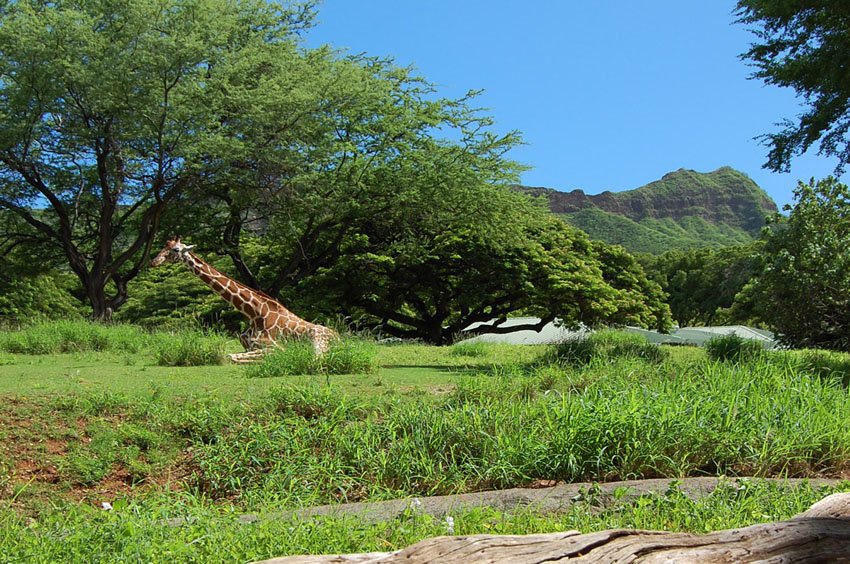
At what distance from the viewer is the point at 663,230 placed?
99.2 metres

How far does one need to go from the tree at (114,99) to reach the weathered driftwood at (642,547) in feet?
60.1

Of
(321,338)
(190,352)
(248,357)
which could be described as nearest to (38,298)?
(190,352)

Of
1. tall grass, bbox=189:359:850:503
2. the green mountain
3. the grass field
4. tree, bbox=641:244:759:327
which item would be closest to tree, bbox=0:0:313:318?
the grass field

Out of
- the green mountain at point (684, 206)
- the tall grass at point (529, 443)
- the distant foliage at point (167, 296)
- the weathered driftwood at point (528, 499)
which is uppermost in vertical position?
the green mountain at point (684, 206)

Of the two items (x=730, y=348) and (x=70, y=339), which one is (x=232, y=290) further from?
(x=730, y=348)

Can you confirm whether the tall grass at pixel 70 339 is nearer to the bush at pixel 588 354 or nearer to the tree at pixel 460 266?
the bush at pixel 588 354

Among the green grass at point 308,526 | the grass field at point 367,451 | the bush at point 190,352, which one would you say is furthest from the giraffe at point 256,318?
the green grass at point 308,526

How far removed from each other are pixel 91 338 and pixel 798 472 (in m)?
10.8

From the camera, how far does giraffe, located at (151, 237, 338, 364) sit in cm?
1089

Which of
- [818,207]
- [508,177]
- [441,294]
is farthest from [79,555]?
[441,294]

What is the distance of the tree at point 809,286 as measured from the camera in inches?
723

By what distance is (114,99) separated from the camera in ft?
64.0

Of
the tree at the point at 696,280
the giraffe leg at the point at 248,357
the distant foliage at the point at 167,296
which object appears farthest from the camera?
the tree at the point at 696,280

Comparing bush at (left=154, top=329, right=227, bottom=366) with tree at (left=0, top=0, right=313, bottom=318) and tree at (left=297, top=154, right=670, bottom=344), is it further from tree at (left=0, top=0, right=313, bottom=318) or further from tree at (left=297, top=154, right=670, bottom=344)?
tree at (left=297, top=154, right=670, bottom=344)
